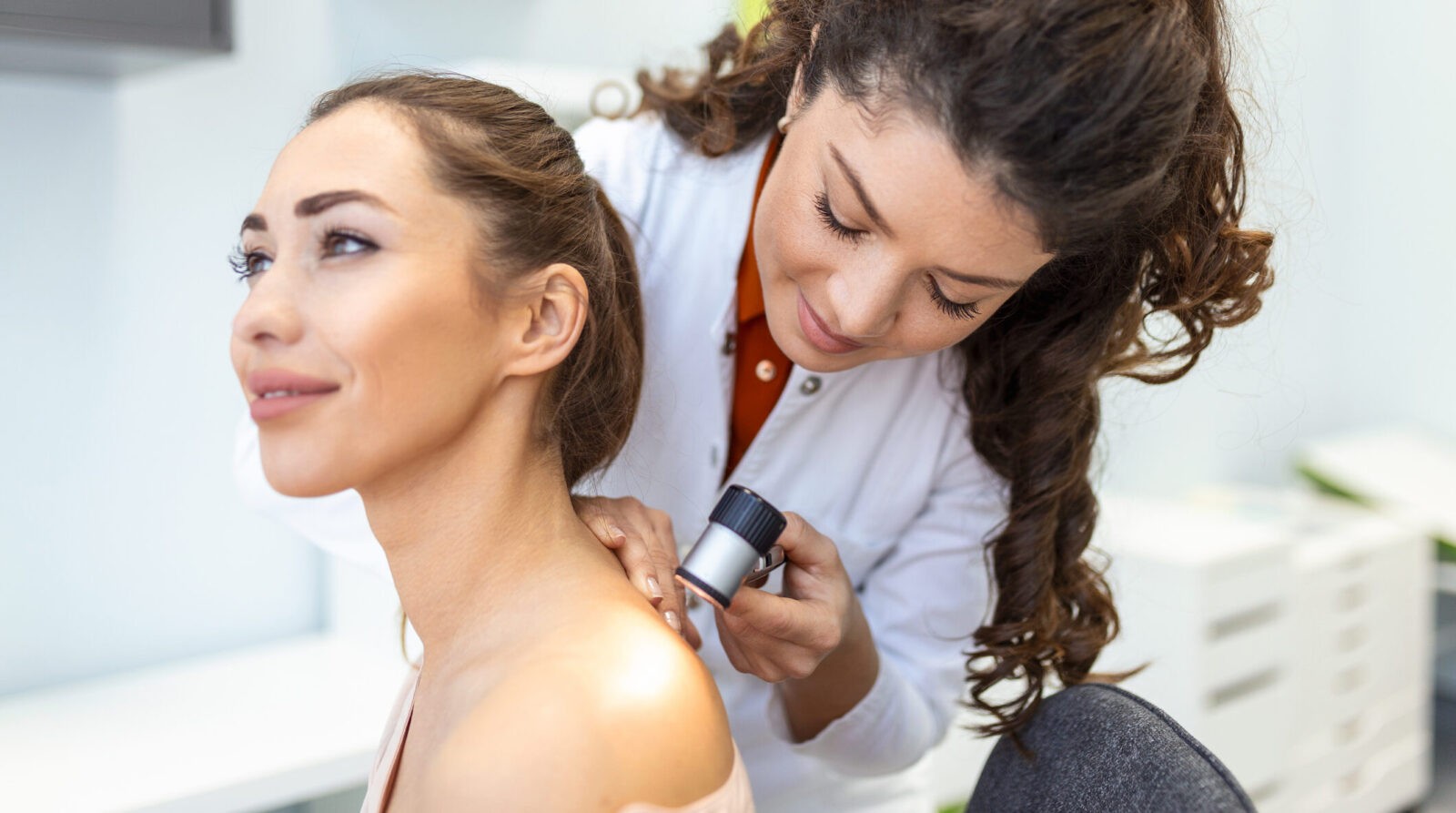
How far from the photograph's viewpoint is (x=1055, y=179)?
2.70 feet

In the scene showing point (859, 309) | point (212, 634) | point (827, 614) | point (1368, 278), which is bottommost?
point (212, 634)

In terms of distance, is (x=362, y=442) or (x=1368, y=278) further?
(x=1368, y=278)

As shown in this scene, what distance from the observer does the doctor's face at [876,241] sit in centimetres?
83

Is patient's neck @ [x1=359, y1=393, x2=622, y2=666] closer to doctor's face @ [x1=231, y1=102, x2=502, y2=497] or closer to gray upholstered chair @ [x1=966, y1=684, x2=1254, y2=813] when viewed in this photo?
doctor's face @ [x1=231, y1=102, x2=502, y2=497]

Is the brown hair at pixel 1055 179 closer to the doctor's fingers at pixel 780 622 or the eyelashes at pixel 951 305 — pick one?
the eyelashes at pixel 951 305

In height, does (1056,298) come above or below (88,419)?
above

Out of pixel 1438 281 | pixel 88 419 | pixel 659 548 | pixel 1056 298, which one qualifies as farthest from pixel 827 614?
pixel 1438 281

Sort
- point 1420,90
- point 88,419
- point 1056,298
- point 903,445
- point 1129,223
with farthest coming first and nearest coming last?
point 1420,90 < point 88,419 < point 903,445 < point 1056,298 < point 1129,223

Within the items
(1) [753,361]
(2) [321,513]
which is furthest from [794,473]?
(2) [321,513]

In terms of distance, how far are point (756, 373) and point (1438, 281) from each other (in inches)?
109

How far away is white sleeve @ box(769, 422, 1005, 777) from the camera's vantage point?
125 cm

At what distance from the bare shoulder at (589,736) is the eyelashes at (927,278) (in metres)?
0.32

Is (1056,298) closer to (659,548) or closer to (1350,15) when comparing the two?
(659,548)

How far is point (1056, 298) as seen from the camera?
114cm
